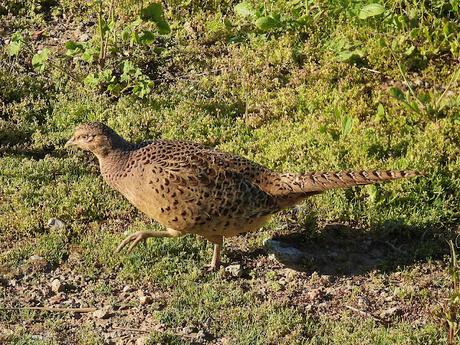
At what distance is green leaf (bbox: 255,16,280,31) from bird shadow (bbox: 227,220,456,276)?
9.46 feet

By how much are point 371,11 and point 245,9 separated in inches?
61.7

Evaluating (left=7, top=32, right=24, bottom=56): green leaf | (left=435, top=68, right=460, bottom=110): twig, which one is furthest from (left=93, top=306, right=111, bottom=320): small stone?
(left=435, top=68, right=460, bottom=110): twig

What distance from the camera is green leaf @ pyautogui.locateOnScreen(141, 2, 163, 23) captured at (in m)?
8.70

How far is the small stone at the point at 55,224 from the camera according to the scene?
7207mm

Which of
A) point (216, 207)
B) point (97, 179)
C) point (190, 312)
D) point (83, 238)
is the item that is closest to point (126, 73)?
point (97, 179)

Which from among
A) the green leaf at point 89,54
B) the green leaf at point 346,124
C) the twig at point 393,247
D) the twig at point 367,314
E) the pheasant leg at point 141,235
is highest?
the green leaf at point 89,54

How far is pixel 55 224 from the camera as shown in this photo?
7.23 meters

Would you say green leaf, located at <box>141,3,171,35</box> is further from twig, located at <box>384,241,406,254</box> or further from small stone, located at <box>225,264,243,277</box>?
twig, located at <box>384,241,406,254</box>

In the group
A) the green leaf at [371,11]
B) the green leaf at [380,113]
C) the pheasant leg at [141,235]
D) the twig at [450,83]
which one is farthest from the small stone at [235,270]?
the green leaf at [371,11]

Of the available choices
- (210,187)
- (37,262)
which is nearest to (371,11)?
(210,187)

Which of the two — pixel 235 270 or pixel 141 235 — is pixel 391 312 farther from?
pixel 141 235

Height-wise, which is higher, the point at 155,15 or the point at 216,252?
the point at 155,15

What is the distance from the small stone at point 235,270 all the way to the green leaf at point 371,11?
328 cm

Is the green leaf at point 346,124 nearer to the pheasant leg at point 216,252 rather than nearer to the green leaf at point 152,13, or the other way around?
the pheasant leg at point 216,252
